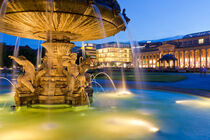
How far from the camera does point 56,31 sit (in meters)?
6.52

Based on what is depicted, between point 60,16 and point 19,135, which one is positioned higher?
point 60,16

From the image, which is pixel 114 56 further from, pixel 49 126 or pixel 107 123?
pixel 49 126

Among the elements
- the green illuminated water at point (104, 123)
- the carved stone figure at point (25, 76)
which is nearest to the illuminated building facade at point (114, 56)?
the carved stone figure at point (25, 76)

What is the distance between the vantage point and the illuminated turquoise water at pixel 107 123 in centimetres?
354

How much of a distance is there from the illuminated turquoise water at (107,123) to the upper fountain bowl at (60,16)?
288cm

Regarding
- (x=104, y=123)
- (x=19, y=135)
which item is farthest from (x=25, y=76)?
(x=104, y=123)

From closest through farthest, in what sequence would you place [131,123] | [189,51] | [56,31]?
[131,123]
[56,31]
[189,51]

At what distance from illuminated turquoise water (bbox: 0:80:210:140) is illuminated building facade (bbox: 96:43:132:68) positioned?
9341 centimetres

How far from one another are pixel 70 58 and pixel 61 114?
2.22 m

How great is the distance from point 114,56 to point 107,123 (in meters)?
98.0

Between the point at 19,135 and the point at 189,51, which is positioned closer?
the point at 19,135

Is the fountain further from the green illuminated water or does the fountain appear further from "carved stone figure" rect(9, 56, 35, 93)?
the green illuminated water

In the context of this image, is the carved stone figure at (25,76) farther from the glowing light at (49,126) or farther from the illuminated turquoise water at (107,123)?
the glowing light at (49,126)

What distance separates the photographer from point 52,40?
261 inches
